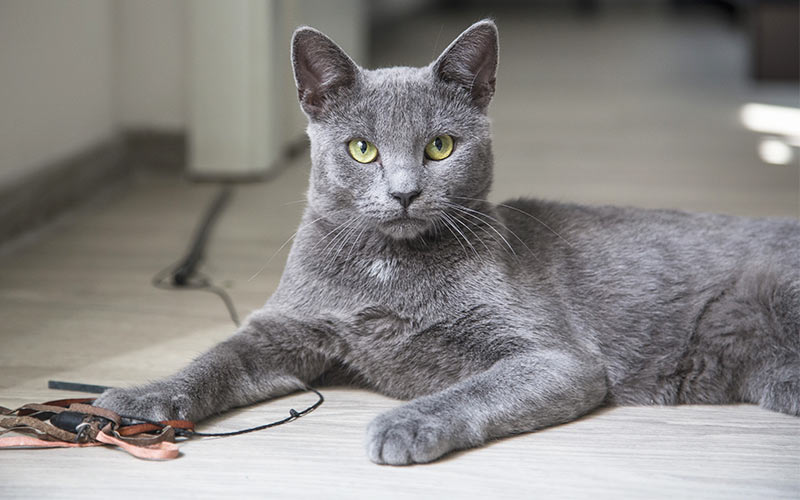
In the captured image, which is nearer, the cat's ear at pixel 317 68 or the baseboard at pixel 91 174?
the cat's ear at pixel 317 68

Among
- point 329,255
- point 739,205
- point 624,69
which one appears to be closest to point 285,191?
point 739,205

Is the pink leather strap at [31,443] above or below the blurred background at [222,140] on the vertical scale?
below

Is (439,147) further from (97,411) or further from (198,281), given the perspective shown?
(198,281)

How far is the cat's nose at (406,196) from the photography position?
135 cm

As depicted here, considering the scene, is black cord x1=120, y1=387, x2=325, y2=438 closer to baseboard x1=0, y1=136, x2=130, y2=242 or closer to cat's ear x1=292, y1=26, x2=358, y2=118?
cat's ear x1=292, y1=26, x2=358, y2=118

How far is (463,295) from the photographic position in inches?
57.4

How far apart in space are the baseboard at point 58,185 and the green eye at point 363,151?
4.22ft

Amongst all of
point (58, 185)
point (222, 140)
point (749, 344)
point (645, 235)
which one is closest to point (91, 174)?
point (58, 185)

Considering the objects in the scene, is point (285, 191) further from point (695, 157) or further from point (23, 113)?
point (695, 157)

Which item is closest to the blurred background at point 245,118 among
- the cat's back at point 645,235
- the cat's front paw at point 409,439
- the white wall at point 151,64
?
the white wall at point 151,64

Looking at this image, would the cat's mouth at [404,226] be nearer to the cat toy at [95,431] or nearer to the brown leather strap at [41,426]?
the cat toy at [95,431]

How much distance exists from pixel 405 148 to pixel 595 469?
51 cm

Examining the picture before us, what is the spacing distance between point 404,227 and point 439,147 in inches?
5.2

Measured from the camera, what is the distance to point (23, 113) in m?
2.49
